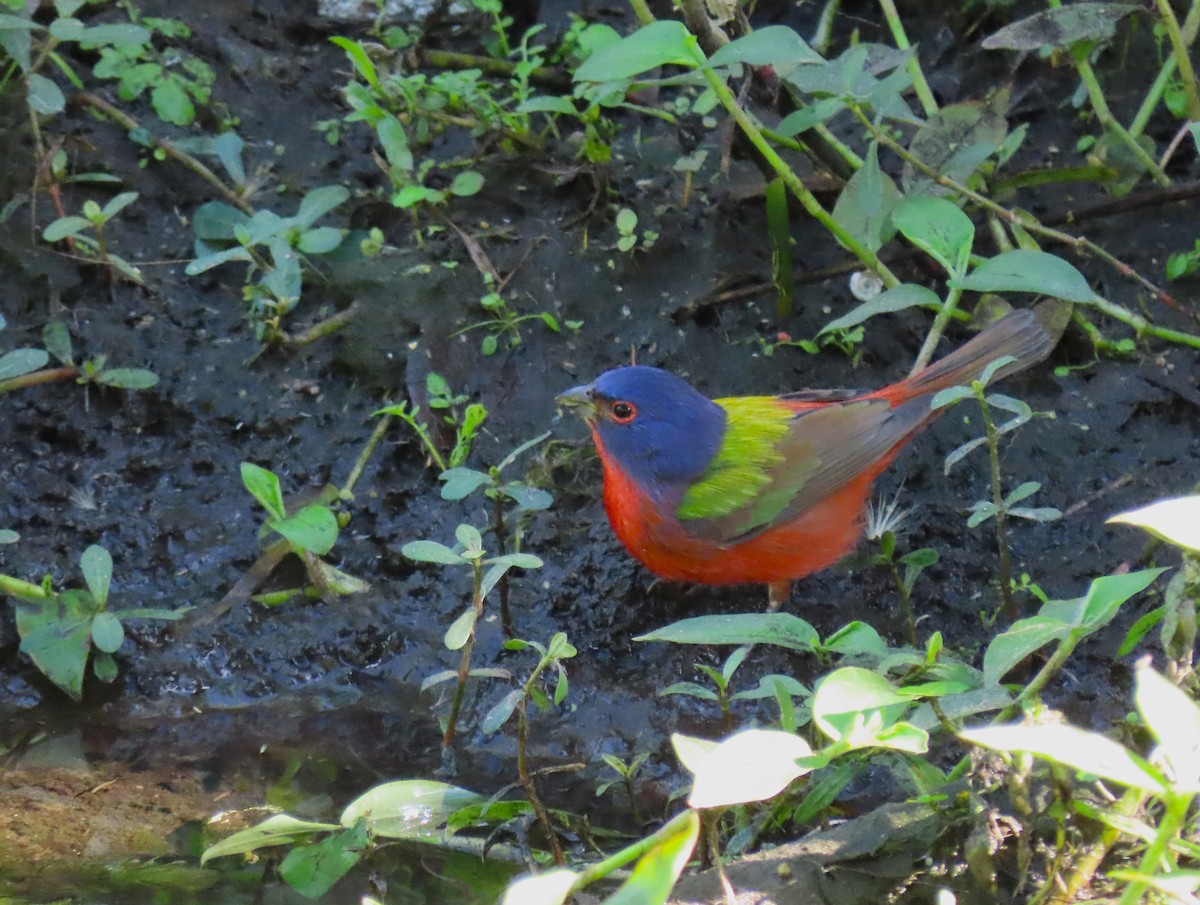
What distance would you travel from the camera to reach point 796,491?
357cm

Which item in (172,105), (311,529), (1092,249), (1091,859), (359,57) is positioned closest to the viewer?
(1091,859)

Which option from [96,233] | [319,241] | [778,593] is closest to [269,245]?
[319,241]

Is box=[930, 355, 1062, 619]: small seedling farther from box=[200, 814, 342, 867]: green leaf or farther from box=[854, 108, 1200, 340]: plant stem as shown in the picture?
box=[200, 814, 342, 867]: green leaf

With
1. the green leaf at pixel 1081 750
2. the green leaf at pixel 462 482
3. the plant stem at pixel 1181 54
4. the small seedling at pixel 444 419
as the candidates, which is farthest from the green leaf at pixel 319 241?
the green leaf at pixel 1081 750

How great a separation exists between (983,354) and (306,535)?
2.14 m

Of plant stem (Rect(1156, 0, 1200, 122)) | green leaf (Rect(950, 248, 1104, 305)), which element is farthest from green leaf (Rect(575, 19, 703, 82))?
plant stem (Rect(1156, 0, 1200, 122))

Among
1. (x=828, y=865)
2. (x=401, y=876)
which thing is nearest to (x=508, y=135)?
(x=401, y=876)

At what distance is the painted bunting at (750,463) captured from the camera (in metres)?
3.48

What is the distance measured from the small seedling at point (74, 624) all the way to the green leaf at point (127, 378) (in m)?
0.87

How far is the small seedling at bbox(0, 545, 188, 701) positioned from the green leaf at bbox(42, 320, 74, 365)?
995 mm

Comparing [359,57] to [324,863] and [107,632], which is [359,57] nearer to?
[107,632]

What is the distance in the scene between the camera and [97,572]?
3289mm

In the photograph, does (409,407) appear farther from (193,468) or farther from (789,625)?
(789,625)

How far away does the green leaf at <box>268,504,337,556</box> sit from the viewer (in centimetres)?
327
